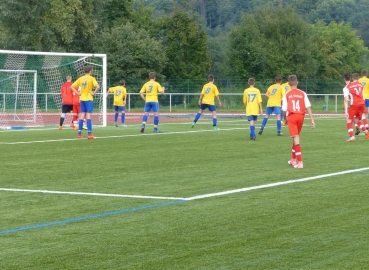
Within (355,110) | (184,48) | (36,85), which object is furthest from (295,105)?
(184,48)

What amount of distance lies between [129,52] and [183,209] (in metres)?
52.6

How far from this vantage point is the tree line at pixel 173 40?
57.9 m

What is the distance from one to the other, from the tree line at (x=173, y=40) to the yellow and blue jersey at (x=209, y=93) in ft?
101

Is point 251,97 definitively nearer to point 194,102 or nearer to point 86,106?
point 86,106

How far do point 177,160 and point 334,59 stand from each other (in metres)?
72.2

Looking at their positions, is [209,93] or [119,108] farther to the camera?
[119,108]

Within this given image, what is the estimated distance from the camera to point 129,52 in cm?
6159

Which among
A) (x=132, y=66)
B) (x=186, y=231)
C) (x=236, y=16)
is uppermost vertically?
(x=236, y=16)

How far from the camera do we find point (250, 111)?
2248 centimetres

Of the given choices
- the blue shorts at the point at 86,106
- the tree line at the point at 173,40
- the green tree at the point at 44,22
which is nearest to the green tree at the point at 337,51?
the tree line at the point at 173,40

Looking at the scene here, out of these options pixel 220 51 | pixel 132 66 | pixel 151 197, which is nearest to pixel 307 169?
pixel 151 197

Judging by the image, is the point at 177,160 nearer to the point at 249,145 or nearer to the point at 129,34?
the point at 249,145

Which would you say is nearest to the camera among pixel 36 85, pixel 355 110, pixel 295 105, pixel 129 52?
pixel 295 105

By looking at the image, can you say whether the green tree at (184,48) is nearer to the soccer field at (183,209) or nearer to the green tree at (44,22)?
the green tree at (44,22)
